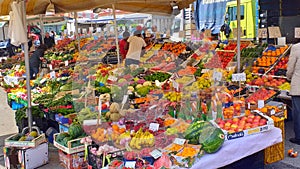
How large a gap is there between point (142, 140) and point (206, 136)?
0.60 meters

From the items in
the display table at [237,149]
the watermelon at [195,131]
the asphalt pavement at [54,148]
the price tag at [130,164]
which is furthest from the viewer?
the asphalt pavement at [54,148]

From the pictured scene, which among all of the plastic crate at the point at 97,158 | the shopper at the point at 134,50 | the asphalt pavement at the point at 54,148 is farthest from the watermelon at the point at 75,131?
the shopper at the point at 134,50

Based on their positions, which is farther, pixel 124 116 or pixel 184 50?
pixel 184 50

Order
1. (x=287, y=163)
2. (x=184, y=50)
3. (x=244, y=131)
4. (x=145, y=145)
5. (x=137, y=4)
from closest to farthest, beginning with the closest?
(x=145, y=145) < (x=244, y=131) < (x=287, y=163) < (x=137, y=4) < (x=184, y=50)

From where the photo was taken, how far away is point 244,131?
3.70m

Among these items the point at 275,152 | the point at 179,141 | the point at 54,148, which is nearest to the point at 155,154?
the point at 179,141

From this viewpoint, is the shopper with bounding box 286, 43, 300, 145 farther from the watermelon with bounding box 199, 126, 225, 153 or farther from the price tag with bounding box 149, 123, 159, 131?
the price tag with bounding box 149, 123, 159, 131

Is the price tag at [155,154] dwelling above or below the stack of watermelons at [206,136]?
below

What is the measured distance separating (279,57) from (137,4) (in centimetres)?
301

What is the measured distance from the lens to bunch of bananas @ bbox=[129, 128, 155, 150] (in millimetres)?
3424

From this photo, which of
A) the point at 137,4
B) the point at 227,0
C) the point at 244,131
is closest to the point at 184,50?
the point at 137,4

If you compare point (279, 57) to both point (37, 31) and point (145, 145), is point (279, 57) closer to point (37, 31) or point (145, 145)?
point (145, 145)

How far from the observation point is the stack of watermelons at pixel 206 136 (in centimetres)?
342

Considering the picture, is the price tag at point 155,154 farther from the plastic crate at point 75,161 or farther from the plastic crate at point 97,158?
the plastic crate at point 75,161
